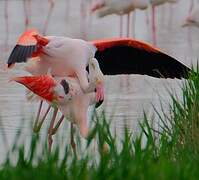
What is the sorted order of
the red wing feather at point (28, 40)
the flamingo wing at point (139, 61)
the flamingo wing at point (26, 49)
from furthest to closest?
the flamingo wing at point (139, 61) → the red wing feather at point (28, 40) → the flamingo wing at point (26, 49)

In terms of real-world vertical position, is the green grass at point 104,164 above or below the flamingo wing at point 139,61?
below

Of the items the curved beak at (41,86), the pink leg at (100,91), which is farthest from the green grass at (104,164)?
the curved beak at (41,86)

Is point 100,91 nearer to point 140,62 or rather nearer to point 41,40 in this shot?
point 41,40

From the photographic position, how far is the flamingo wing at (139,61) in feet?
24.4

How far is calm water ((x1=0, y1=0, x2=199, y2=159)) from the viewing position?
762cm

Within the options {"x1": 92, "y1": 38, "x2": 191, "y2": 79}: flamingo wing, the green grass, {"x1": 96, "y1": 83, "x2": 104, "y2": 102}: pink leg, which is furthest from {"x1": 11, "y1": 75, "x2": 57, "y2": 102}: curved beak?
the green grass

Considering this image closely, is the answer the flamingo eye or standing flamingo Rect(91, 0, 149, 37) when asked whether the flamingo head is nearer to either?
the flamingo eye

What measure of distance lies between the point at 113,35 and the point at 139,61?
4904 mm

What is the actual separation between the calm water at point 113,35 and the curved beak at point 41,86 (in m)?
0.22

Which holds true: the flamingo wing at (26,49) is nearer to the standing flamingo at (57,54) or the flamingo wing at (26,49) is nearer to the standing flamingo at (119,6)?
the standing flamingo at (57,54)

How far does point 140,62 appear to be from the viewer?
755cm

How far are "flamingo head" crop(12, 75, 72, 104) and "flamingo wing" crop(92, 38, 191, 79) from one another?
0.83 m

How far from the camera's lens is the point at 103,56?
755 cm

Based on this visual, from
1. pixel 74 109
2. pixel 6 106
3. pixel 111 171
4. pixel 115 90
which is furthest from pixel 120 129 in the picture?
Result: pixel 111 171
